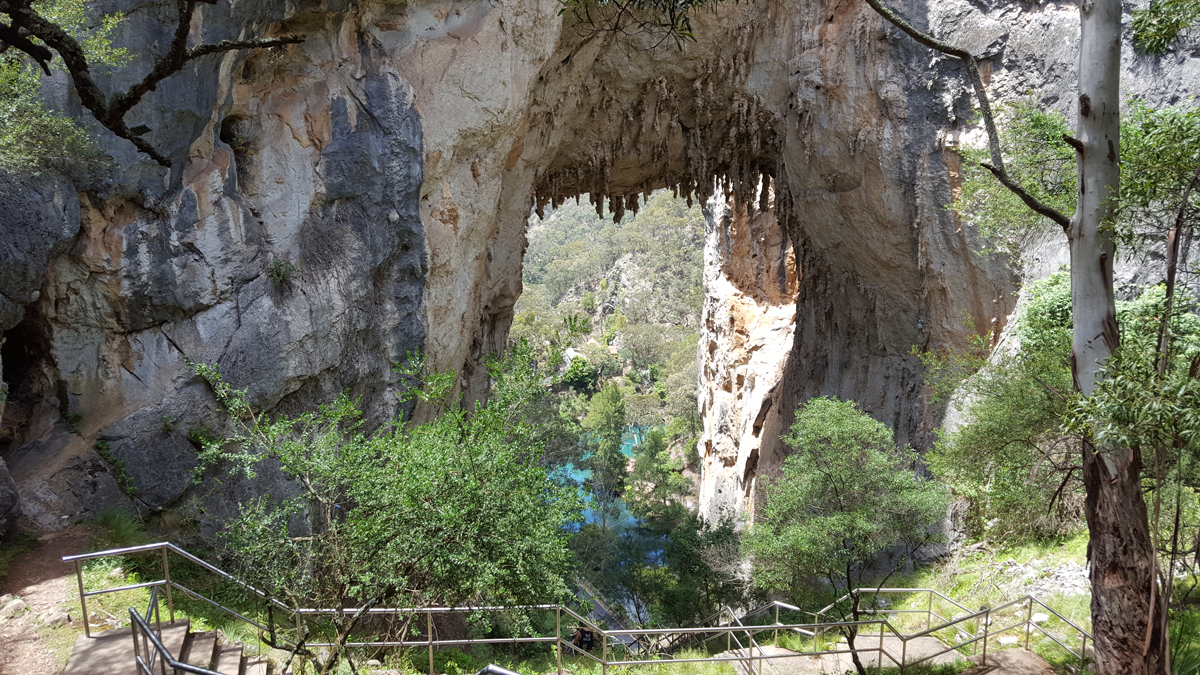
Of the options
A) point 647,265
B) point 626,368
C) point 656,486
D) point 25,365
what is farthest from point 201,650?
point 647,265

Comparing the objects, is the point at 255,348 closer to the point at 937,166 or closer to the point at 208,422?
the point at 208,422

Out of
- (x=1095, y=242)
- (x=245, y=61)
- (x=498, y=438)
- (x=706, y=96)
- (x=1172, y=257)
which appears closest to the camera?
(x=1172, y=257)

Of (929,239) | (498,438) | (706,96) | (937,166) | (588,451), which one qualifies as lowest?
(588,451)

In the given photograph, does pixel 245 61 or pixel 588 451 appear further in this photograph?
pixel 588 451

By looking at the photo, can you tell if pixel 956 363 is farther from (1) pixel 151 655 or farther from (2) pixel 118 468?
(2) pixel 118 468

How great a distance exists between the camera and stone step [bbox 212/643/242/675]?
5438mm

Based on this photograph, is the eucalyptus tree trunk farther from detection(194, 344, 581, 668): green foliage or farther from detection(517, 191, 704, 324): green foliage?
detection(517, 191, 704, 324): green foliage

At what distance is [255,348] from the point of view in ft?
31.3

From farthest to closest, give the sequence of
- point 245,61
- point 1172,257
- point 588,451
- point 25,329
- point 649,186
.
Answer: point 588,451
point 649,186
point 245,61
point 25,329
point 1172,257

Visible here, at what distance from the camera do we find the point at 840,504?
9.12 meters

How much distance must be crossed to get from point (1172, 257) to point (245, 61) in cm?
1096

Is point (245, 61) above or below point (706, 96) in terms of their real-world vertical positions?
below

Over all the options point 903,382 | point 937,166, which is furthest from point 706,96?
point 903,382

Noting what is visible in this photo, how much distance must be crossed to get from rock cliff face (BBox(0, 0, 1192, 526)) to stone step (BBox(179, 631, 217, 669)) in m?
3.62
